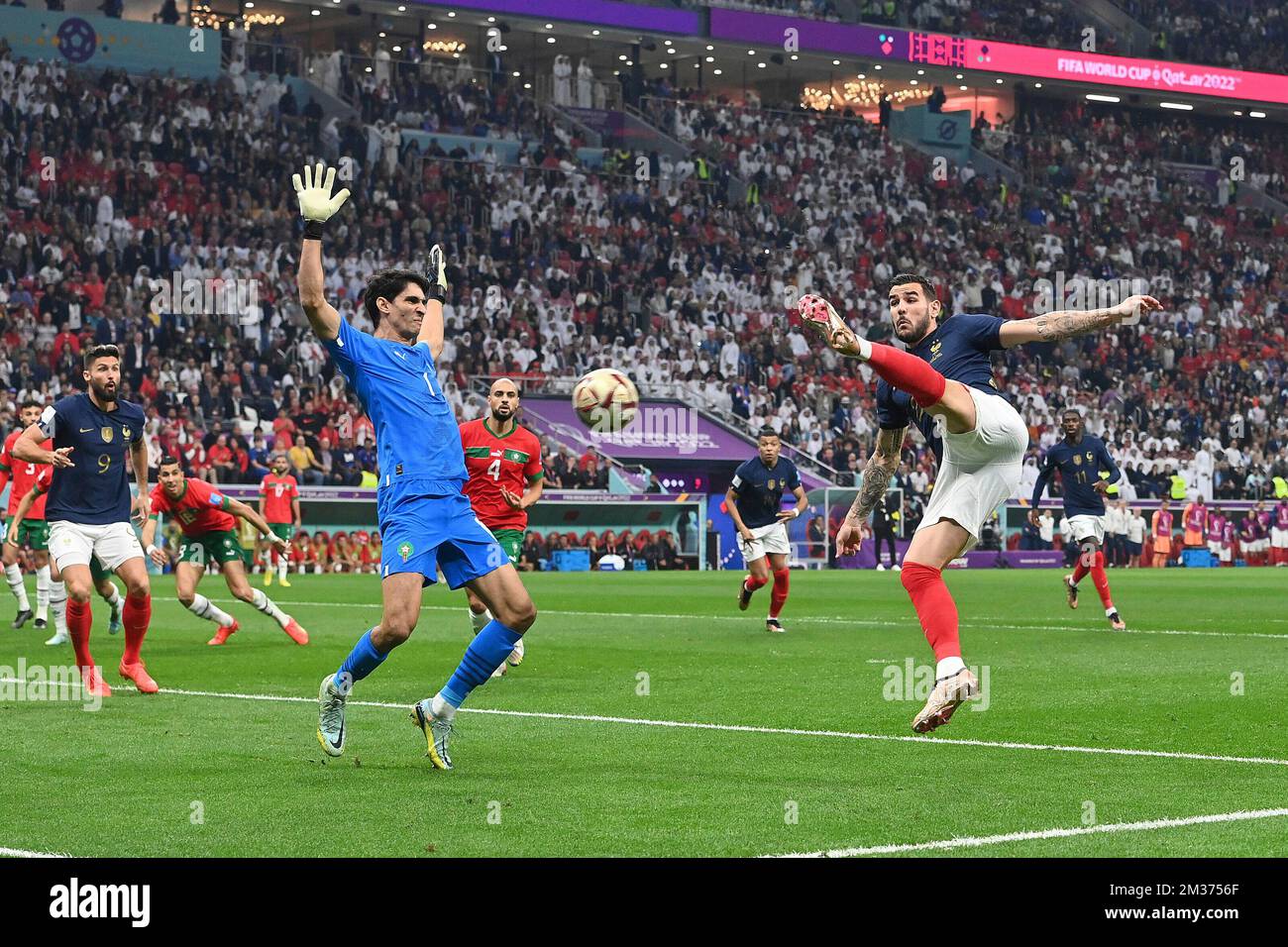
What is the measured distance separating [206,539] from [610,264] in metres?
31.7

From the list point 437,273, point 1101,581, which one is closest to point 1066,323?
point 437,273

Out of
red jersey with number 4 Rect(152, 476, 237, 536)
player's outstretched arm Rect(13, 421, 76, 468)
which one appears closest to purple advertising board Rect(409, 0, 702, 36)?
red jersey with number 4 Rect(152, 476, 237, 536)

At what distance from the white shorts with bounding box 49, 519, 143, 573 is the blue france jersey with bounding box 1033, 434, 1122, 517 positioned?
39.9ft

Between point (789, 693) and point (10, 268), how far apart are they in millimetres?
30901

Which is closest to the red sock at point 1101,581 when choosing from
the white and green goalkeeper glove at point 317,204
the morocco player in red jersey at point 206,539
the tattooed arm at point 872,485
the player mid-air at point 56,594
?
the morocco player in red jersey at point 206,539

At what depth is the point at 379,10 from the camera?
5384 centimetres

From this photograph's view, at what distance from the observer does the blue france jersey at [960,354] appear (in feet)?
31.7

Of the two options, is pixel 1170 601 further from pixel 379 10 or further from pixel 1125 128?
pixel 1125 128

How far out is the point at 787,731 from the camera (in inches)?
424

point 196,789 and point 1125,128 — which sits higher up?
point 1125,128

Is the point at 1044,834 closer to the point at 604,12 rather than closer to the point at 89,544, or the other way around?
the point at 89,544

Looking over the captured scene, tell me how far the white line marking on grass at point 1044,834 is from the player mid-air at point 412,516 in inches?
121

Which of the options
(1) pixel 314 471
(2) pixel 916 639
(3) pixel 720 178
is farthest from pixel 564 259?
(2) pixel 916 639
